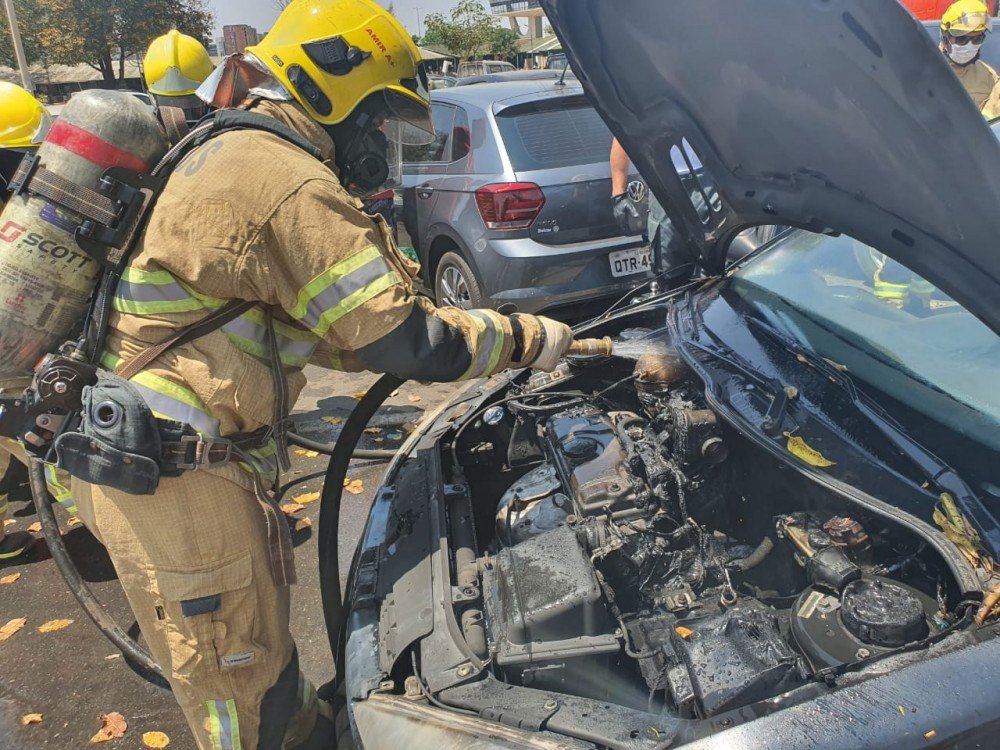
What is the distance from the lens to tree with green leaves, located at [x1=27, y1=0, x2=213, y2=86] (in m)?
24.2

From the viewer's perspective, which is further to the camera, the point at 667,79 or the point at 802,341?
the point at 802,341

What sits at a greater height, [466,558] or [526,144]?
[526,144]

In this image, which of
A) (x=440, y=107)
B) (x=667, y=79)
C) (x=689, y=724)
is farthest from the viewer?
(x=440, y=107)

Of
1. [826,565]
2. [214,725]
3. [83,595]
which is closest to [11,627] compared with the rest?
[83,595]

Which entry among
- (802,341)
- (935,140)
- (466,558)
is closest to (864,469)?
(802,341)

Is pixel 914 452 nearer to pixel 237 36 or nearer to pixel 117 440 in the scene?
pixel 117 440

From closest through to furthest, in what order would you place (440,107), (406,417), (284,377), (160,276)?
1. (160,276)
2. (284,377)
3. (406,417)
4. (440,107)

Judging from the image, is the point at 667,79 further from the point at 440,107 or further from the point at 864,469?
the point at 440,107

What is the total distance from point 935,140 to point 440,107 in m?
4.72

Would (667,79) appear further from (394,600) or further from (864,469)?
(394,600)

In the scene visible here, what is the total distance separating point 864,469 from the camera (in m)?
1.77

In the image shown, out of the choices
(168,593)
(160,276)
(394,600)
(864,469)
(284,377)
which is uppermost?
(160,276)

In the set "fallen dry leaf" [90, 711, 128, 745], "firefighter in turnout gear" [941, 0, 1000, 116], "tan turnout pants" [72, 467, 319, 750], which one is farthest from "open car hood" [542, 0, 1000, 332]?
"firefighter in turnout gear" [941, 0, 1000, 116]

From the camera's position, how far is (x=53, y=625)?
3.14 meters
